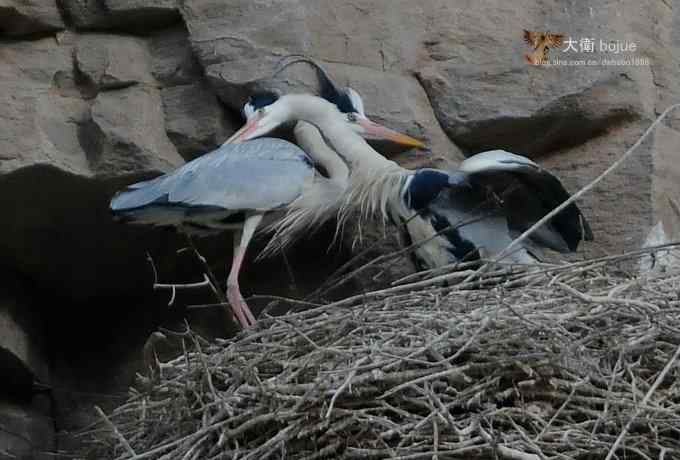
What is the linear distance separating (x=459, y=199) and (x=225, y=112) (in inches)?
23.0

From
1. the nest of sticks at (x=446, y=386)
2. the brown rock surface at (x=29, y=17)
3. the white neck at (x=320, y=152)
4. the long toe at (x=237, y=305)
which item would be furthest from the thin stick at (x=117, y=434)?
the brown rock surface at (x=29, y=17)

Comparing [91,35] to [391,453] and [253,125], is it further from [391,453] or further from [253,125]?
[391,453]

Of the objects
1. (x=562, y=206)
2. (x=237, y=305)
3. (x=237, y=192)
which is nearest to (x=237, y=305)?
(x=237, y=305)

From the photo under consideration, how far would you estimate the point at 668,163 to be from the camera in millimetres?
3871

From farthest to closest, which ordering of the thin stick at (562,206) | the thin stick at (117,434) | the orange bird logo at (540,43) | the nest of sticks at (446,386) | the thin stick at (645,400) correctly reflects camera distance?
the orange bird logo at (540,43) < the thin stick at (562,206) < the thin stick at (117,434) < the nest of sticks at (446,386) < the thin stick at (645,400)

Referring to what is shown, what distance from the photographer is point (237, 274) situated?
360 cm

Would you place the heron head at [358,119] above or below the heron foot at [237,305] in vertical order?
above

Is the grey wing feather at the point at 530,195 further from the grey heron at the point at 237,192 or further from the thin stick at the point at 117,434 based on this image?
the thin stick at the point at 117,434

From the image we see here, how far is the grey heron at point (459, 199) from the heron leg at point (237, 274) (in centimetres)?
9

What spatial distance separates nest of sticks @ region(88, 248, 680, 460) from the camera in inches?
111

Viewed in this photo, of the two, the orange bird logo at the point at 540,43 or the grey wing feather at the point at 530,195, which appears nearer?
the grey wing feather at the point at 530,195

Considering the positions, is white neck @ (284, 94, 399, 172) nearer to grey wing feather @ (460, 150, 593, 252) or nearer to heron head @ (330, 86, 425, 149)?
heron head @ (330, 86, 425, 149)

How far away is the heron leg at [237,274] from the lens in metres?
3.55

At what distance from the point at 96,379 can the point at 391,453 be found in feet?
4.11
